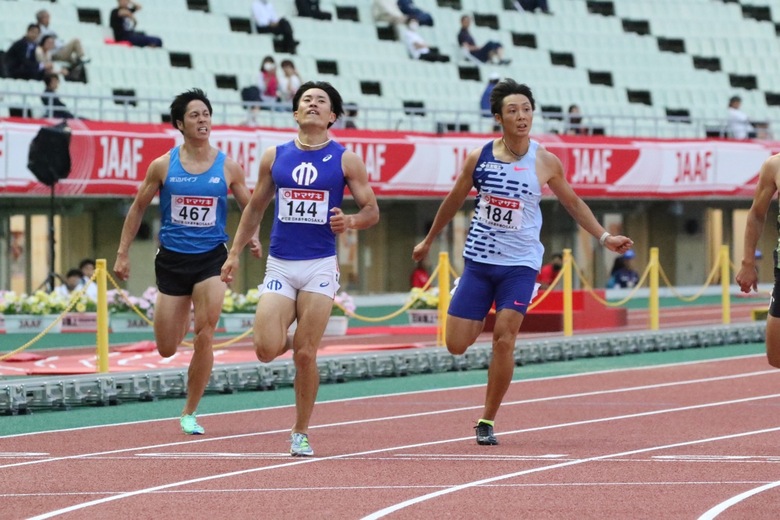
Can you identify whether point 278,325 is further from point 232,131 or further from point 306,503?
point 232,131

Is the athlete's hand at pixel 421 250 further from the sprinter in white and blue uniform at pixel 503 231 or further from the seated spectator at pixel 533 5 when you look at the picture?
the seated spectator at pixel 533 5

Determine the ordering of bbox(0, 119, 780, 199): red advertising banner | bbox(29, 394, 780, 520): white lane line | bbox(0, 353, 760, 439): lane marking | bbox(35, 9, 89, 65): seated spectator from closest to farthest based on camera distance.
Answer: bbox(29, 394, 780, 520): white lane line, bbox(0, 353, 760, 439): lane marking, bbox(0, 119, 780, 199): red advertising banner, bbox(35, 9, 89, 65): seated spectator

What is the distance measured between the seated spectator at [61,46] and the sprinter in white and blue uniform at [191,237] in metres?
17.2

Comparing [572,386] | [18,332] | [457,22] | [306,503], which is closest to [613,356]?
[572,386]

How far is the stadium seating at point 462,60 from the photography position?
100 feet

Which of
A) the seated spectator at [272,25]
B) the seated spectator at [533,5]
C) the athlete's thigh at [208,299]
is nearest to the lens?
the athlete's thigh at [208,299]

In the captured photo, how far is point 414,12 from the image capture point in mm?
36719

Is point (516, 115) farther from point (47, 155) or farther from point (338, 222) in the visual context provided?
point (47, 155)

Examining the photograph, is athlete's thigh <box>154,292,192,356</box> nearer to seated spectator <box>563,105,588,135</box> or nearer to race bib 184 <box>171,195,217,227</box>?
race bib 184 <box>171,195,217,227</box>

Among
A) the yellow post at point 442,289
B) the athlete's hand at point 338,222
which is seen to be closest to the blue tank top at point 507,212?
the athlete's hand at point 338,222

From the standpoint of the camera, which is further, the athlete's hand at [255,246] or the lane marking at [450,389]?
the lane marking at [450,389]

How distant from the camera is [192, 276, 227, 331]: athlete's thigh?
37.9 feet

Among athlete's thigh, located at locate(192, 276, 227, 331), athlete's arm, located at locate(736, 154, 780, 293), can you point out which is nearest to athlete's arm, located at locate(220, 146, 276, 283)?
athlete's thigh, located at locate(192, 276, 227, 331)

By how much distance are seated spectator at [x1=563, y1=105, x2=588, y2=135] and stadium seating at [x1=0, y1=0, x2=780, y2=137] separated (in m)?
0.32
